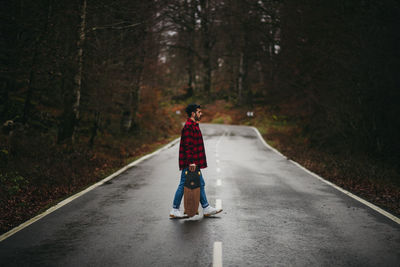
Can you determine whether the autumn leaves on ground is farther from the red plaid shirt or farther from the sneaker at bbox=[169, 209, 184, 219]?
the red plaid shirt

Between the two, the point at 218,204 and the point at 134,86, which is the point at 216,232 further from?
the point at 134,86

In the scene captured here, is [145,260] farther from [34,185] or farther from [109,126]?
[109,126]

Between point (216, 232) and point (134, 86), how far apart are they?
17.6m

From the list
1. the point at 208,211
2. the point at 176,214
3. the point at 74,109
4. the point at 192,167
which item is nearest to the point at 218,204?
the point at 208,211

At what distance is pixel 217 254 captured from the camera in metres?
5.45

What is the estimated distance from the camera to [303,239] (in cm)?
619

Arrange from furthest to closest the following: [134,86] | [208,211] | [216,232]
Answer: [134,86] < [208,211] < [216,232]

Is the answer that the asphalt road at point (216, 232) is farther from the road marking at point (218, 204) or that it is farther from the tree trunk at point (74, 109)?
the tree trunk at point (74, 109)

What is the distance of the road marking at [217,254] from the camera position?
5102mm

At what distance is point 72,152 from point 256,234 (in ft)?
34.0

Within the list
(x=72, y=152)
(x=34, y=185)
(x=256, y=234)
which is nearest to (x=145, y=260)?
(x=256, y=234)

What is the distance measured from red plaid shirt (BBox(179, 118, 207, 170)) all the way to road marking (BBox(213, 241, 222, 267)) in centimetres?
180

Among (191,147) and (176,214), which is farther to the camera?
(176,214)

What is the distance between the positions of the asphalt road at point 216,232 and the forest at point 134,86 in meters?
1.15
